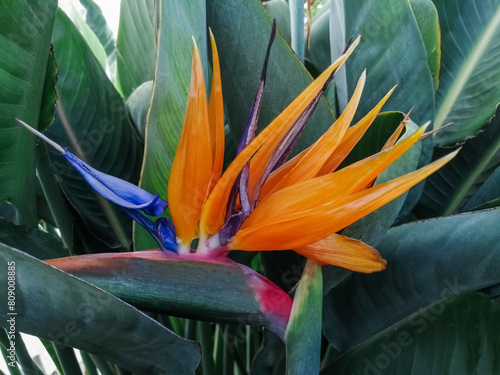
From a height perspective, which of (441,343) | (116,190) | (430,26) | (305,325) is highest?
(430,26)

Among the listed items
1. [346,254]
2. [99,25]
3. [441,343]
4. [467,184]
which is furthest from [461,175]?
[99,25]

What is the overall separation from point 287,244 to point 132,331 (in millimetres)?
131

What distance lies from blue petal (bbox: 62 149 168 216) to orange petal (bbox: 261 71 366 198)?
4.3 inches

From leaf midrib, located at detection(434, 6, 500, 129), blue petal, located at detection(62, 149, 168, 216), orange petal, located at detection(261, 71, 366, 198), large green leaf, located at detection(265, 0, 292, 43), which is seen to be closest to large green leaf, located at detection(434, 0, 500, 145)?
leaf midrib, located at detection(434, 6, 500, 129)

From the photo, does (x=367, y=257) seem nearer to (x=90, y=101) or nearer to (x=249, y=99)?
(x=249, y=99)

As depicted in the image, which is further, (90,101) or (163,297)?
(90,101)

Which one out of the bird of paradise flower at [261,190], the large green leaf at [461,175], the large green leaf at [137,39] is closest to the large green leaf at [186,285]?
the bird of paradise flower at [261,190]

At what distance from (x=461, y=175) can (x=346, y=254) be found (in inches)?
18.9

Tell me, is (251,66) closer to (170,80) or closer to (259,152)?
(170,80)

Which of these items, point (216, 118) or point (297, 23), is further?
point (297, 23)

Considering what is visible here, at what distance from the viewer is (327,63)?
3.18 ft

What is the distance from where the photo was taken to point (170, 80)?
1.67ft

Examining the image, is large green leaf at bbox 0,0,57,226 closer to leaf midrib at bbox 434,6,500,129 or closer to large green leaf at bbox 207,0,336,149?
large green leaf at bbox 207,0,336,149

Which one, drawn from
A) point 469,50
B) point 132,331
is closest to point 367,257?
point 132,331
